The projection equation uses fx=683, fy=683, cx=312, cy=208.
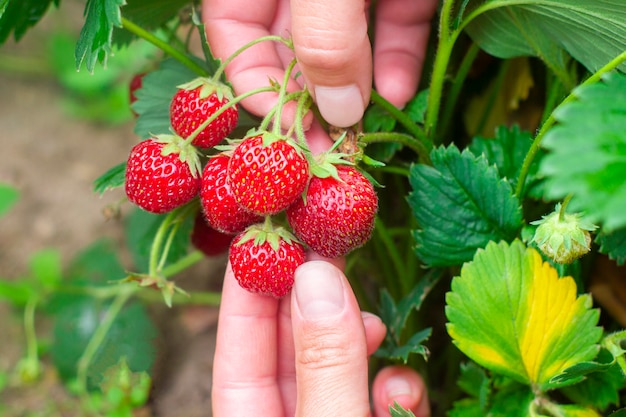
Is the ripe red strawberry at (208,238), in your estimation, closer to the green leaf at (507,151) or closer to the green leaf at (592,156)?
the green leaf at (507,151)

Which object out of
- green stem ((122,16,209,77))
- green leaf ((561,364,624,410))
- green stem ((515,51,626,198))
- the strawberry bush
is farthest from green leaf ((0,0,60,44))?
green leaf ((561,364,624,410))

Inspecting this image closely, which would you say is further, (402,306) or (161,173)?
(402,306)

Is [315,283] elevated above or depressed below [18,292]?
above

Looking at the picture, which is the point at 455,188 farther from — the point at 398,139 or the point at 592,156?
the point at 592,156

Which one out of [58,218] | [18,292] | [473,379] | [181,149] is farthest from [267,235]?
[58,218]

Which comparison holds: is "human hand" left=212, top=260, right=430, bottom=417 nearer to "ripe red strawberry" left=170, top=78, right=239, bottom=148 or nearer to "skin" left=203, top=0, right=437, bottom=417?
A: "skin" left=203, top=0, right=437, bottom=417

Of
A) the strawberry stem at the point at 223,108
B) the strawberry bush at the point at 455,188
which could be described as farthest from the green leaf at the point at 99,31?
the strawberry stem at the point at 223,108

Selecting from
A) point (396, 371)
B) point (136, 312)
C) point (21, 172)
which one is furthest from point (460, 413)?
point (21, 172)

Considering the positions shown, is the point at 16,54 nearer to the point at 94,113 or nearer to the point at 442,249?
the point at 94,113
